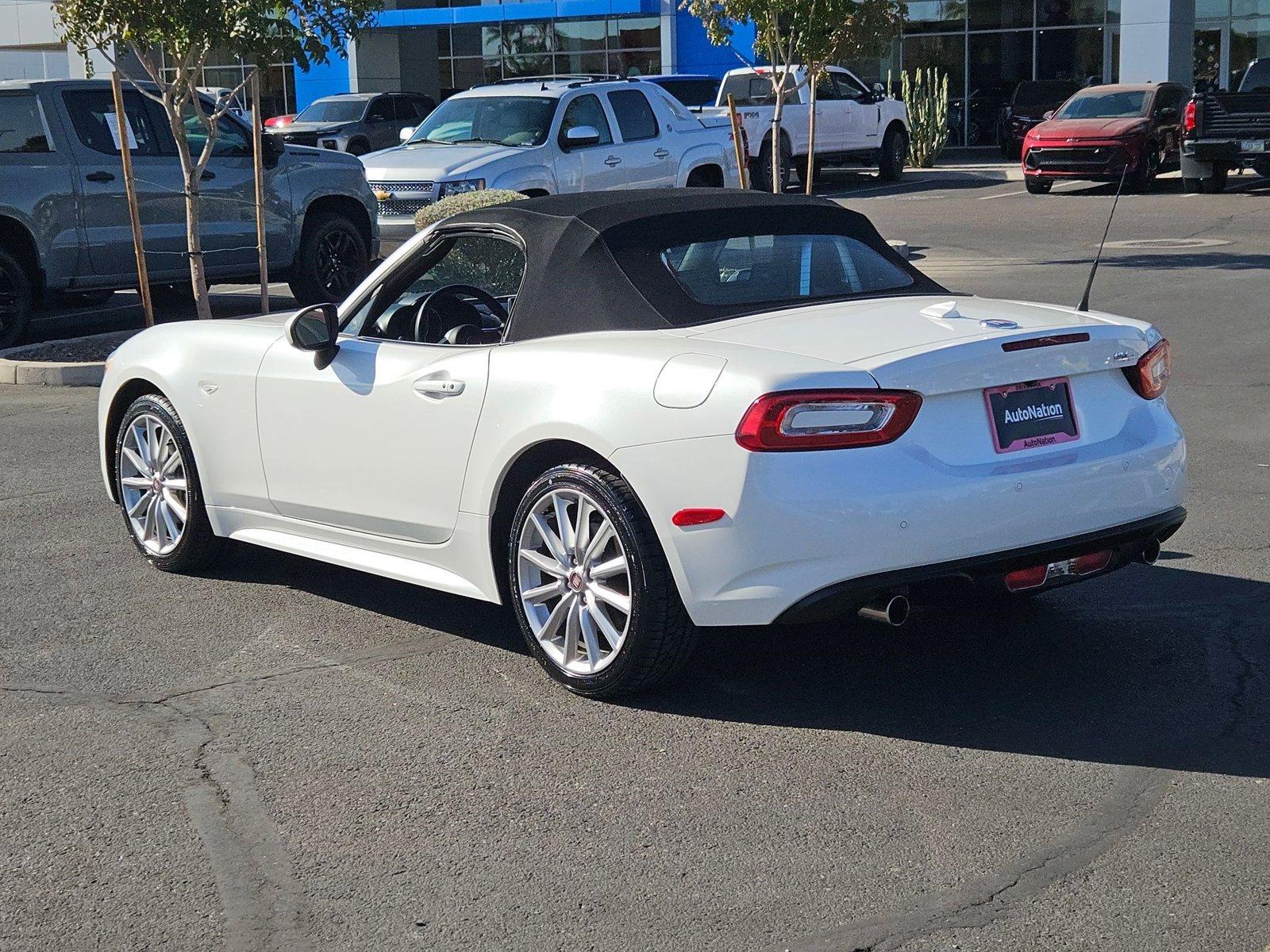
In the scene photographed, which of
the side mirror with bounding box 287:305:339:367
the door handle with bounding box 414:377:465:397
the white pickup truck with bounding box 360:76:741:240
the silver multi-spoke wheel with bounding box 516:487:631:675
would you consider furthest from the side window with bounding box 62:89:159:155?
the silver multi-spoke wheel with bounding box 516:487:631:675

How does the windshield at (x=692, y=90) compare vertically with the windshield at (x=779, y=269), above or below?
above

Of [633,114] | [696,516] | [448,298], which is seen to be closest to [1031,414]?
[696,516]

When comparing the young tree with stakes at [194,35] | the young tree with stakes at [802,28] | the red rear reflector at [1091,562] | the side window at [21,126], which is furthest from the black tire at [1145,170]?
the red rear reflector at [1091,562]

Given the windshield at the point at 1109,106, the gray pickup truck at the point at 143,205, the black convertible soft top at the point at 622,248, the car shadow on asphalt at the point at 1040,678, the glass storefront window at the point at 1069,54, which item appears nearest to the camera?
the car shadow on asphalt at the point at 1040,678

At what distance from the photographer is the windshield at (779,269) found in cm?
547

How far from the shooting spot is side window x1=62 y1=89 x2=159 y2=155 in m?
14.0

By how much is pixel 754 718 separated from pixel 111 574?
3068mm

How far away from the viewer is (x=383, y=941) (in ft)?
11.7

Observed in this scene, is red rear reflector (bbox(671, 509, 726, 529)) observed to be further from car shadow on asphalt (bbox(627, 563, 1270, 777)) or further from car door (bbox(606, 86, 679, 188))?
car door (bbox(606, 86, 679, 188))

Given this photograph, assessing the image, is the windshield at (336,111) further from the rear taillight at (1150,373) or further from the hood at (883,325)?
the rear taillight at (1150,373)

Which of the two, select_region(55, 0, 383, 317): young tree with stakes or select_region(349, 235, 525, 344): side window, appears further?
select_region(55, 0, 383, 317): young tree with stakes

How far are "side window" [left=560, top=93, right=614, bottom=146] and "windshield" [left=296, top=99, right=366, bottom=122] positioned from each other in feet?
49.9

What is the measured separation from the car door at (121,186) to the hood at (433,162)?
11.0ft

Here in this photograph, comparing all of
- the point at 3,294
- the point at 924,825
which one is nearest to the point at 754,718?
the point at 924,825
